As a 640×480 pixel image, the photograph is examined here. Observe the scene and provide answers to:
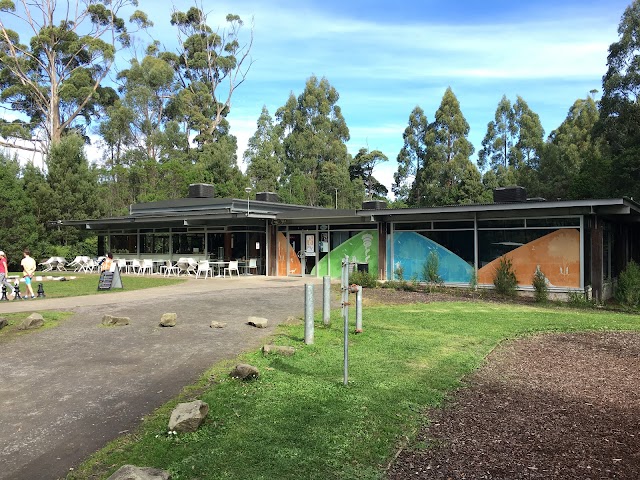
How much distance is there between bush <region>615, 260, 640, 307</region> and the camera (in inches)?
557

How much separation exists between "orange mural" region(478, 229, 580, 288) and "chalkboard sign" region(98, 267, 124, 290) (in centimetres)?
1338

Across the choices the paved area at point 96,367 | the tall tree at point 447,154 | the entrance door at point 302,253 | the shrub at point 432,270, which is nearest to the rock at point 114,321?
the paved area at point 96,367

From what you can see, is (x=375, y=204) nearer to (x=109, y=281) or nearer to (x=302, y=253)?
(x=302, y=253)

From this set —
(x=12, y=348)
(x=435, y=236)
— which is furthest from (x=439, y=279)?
(x=12, y=348)

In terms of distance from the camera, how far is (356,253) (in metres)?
21.2

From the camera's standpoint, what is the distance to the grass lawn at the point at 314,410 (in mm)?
3902

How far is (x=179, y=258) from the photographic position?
2531cm

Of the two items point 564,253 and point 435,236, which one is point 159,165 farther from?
point 564,253

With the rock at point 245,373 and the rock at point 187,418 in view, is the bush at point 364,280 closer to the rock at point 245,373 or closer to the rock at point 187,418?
the rock at point 245,373

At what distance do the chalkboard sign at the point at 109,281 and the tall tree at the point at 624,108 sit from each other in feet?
92.2

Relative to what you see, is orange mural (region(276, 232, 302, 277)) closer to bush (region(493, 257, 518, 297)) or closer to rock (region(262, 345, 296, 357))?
bush (region(493, 257, 518, 297))

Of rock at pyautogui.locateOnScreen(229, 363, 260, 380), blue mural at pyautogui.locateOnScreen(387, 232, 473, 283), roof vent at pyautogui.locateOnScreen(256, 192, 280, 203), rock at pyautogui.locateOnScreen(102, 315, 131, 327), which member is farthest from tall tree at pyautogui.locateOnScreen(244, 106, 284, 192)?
rock at pyautogui.locateOnScreen(229, 363, 260, 380)

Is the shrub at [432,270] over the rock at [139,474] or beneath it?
over

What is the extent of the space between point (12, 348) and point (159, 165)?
133ft
